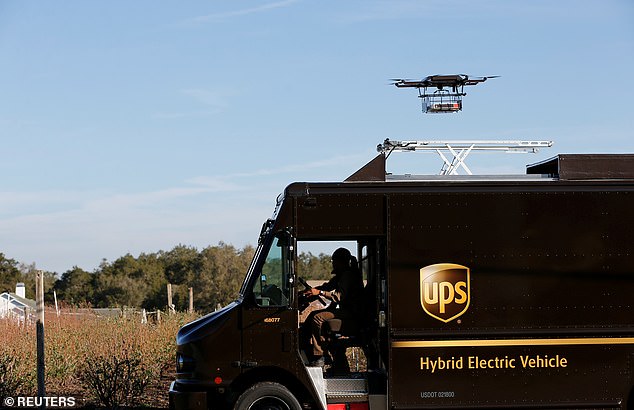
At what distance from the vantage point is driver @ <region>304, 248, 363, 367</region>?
39.7ft

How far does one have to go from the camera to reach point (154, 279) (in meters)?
56.4

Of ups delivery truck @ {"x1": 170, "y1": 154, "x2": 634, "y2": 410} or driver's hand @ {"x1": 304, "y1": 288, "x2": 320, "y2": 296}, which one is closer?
ups delivery truck @ {"x1": 170, "y1": 154, "x2": 634, "y2": 410}

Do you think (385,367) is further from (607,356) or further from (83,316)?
(83,316)

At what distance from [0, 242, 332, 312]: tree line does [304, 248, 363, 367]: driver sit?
1287 inches

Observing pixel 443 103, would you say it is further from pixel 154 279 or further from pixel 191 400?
pixel 154 279

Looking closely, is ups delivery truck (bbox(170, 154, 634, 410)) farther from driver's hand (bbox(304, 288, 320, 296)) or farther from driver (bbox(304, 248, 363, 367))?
driver's hand (bbox(304, 288, 320, 296))

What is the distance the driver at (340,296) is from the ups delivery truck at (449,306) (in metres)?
0.20

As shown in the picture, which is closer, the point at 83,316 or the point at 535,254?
the point at 535,254

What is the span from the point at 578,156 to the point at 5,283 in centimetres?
5082

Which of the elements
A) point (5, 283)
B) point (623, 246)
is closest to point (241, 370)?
point (623, 246)

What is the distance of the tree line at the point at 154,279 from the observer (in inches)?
1980

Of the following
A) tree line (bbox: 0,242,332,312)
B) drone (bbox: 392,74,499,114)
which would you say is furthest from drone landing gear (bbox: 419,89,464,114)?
tree line (bbox: 0,242,332,312)

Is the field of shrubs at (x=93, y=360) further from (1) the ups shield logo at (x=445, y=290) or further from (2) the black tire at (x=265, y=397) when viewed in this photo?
(1) the ups shield logo at (x=445, y=290)

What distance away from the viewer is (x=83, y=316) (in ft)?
62.5
